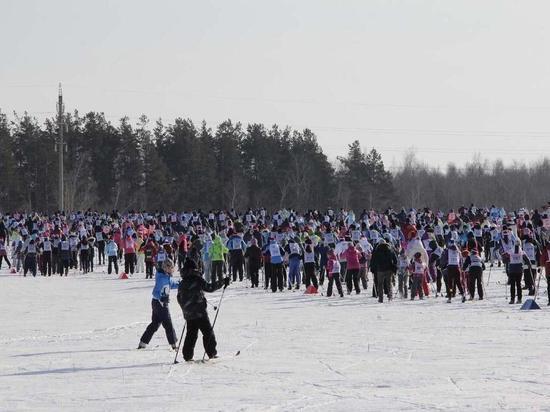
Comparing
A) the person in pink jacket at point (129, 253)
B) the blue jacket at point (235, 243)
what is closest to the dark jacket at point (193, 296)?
the blue jacket at point (235, 243)

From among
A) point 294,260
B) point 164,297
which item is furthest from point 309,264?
point 164,297

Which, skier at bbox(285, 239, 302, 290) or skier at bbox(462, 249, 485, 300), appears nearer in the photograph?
skier at bbox(462, 249, 485, 300)

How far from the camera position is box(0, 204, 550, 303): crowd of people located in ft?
92.8

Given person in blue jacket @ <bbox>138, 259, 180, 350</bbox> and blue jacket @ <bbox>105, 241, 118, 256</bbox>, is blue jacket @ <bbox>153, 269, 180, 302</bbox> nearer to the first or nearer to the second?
person in blue jacket @ <bbox>138, 259, 180, 350</bbox>

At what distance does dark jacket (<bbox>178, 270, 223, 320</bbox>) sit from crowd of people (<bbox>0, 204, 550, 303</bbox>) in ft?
27.4

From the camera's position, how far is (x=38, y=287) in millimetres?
36031

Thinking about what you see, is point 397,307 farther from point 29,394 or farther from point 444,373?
point 29,394

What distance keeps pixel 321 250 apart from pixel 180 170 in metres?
63.0

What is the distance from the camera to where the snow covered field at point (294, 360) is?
498 inches

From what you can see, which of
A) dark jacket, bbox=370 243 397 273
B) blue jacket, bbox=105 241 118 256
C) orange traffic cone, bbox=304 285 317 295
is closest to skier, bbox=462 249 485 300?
dark jacket, bbox=370 243 397 273

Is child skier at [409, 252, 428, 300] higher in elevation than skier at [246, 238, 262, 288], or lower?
lower

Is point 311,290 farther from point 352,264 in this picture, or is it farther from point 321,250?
point 321,250

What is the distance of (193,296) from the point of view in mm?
16031

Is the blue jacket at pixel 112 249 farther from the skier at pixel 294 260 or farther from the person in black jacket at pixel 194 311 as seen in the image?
the person in black jacket at pixel 194 311
